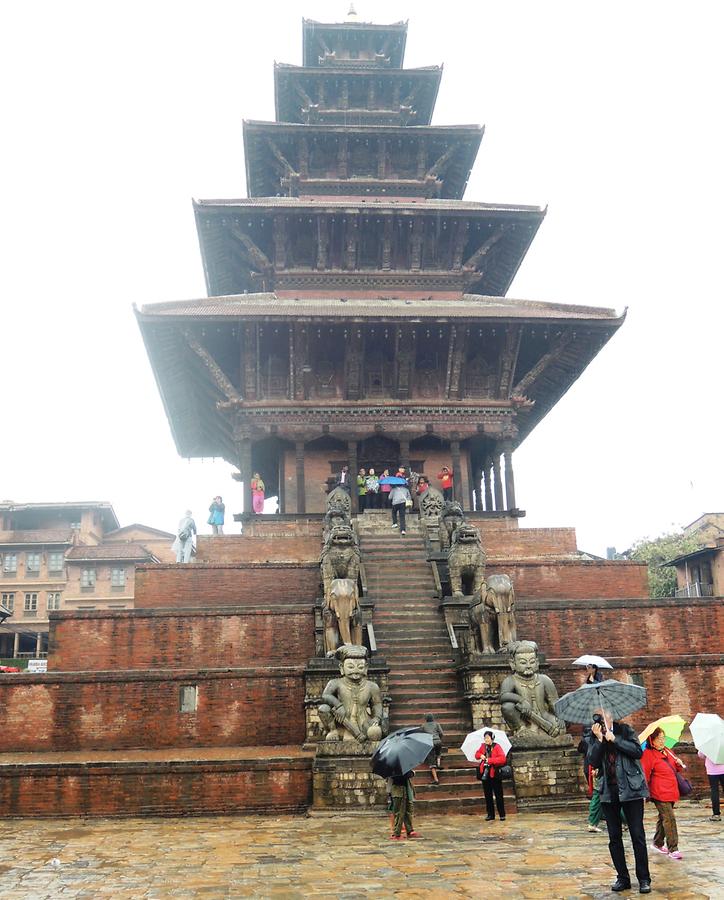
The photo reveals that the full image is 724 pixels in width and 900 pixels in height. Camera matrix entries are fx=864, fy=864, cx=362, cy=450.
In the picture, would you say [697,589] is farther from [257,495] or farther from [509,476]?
[257,495]

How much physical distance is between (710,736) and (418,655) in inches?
242

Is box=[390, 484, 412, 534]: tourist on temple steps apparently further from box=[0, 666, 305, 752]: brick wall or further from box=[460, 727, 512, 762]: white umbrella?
box=[460, 727, 512, 762]: white umbrella

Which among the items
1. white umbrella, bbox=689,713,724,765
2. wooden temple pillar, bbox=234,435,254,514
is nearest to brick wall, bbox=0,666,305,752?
white umbrella, bbox=689,713,724,765

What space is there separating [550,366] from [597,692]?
1692cm

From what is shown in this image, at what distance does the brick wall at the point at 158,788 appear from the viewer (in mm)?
11133

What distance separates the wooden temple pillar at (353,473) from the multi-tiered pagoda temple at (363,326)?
9 centimetres

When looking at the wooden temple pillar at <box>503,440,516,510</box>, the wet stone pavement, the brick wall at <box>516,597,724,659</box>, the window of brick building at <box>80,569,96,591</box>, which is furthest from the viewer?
the window of brick building at <box>80,569,96,591</box>

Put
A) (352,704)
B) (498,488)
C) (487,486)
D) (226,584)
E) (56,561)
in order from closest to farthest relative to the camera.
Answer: (352,704) → (226,584) → (498,488) → (487,486) → (56,561)

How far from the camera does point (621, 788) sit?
20.5 feet

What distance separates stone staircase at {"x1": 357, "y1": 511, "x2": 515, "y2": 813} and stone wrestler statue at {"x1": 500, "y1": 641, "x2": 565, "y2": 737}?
902 mm

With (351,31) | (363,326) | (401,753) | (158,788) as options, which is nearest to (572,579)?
(363,326)

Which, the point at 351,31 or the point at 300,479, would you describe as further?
the point at 351,31

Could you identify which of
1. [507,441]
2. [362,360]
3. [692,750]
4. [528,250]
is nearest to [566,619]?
[692,750]

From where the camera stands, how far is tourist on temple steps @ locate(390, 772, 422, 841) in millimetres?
9070
